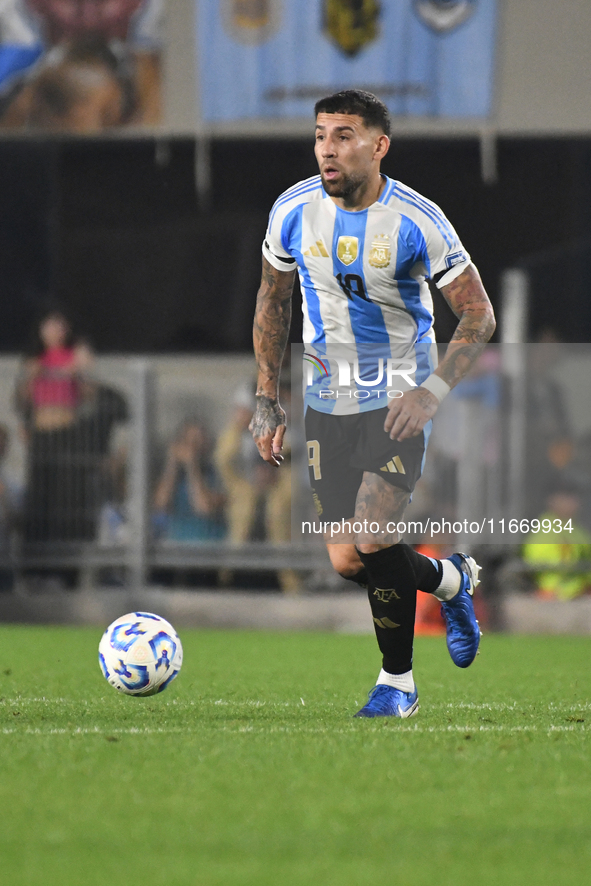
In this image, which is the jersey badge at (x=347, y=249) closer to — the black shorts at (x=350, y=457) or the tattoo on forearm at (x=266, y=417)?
the black shorts at (x=350, y=457)

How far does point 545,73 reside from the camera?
576 inches

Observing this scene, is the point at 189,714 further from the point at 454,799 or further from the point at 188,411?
the point at 188,411

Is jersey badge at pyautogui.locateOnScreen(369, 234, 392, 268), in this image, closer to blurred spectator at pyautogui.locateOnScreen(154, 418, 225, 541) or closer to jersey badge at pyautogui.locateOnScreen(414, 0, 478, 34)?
blurred spectator at pyautogui.locateOnScreen(154, 418, 225, 541)

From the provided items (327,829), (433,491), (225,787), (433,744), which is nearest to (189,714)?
(433,744)

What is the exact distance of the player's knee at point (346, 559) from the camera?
219 inches

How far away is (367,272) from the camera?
5422 mm

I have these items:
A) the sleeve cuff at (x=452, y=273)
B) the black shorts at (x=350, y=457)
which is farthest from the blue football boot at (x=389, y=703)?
the sleeve cuff at (x=452, y=273)

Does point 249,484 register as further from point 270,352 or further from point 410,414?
point 410,414

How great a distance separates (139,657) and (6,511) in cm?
647

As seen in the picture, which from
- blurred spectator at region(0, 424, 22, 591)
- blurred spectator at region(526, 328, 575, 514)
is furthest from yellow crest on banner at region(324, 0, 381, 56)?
blurred spectator at region(0, 424, 22, 591)

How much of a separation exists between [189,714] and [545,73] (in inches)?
423

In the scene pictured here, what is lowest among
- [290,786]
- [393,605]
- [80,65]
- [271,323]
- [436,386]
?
[290,786]

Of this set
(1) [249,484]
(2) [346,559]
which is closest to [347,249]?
(2) [346,559]

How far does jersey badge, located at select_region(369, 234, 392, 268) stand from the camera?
17.7 feet
